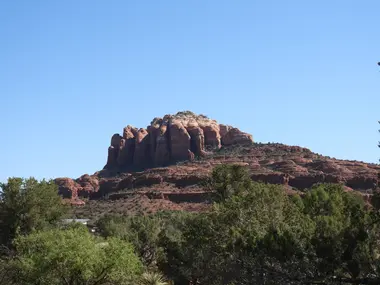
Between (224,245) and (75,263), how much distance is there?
951 centimetres

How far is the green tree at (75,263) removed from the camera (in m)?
26.6

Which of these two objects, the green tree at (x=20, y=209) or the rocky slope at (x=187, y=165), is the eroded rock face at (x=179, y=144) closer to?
the rocky slope at (x=187, y=165)

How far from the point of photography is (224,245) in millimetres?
31328

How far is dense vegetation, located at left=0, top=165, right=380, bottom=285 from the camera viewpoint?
2297 centimetres

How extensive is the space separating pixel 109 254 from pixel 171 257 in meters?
16.8

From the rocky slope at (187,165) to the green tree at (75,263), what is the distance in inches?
2008

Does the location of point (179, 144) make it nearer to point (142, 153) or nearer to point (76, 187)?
point (142, 153)

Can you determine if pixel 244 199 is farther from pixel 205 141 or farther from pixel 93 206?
pixel 205 141

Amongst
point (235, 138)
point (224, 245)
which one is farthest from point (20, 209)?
point (235, 138)

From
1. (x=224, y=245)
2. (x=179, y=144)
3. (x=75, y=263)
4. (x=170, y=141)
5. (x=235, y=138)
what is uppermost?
(x=235, y=138)

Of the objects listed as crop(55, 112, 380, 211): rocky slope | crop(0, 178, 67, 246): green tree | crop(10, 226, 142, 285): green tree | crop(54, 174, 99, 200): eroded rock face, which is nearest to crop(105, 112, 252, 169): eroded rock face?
crop(55, 112, 380, 211): rocky slope

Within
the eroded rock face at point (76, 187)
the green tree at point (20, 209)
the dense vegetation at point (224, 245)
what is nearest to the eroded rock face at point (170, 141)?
the eroded rock face at point (76, 187)

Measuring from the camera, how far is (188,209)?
86875mm

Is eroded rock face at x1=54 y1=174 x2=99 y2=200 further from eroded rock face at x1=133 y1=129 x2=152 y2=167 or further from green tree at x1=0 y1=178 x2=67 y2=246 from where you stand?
green tree at x1=0 y1=178 x2=67 y2=246
